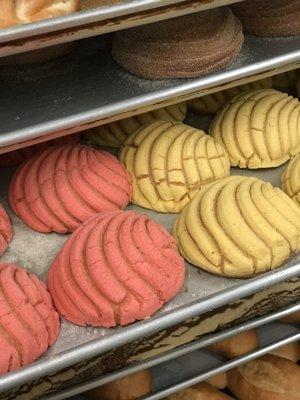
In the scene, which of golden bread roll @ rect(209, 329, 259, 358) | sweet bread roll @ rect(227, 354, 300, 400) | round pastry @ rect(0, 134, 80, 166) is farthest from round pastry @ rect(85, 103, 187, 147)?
sweet bread roll @ rect(227, 354, 300, 400)

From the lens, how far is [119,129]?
65.5 inches

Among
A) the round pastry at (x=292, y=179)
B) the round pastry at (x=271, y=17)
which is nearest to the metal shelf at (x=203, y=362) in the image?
the round pastry at (x=292, y=179)

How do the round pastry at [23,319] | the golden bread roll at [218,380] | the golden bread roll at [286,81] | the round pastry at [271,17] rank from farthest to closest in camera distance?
the golden bread roll at [286,81], the golden bread roll at [218,380], the round pastry at [271,17], the round pastry at [23,319]

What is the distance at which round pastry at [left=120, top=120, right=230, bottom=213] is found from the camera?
59.3 inches

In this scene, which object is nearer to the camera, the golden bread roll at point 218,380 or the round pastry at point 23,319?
the round pastry at point 23,319

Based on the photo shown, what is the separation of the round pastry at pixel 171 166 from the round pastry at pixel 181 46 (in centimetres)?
25

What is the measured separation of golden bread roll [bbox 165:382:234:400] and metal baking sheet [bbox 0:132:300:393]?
17.1 inches

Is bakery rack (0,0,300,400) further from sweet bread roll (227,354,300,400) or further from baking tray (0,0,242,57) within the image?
sweet bread roll (227,354,300,400)

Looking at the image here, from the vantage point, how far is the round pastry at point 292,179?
4.93ft

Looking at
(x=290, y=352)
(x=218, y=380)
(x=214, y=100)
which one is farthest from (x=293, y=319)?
(x=214, y=100)

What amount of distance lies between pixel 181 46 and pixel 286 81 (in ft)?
2.19

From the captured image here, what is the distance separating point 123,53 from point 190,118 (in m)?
0.48

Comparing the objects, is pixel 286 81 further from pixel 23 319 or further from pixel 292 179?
pixel 23 319

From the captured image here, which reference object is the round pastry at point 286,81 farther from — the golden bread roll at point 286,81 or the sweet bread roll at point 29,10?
the sweet bread roll at point 29,10
